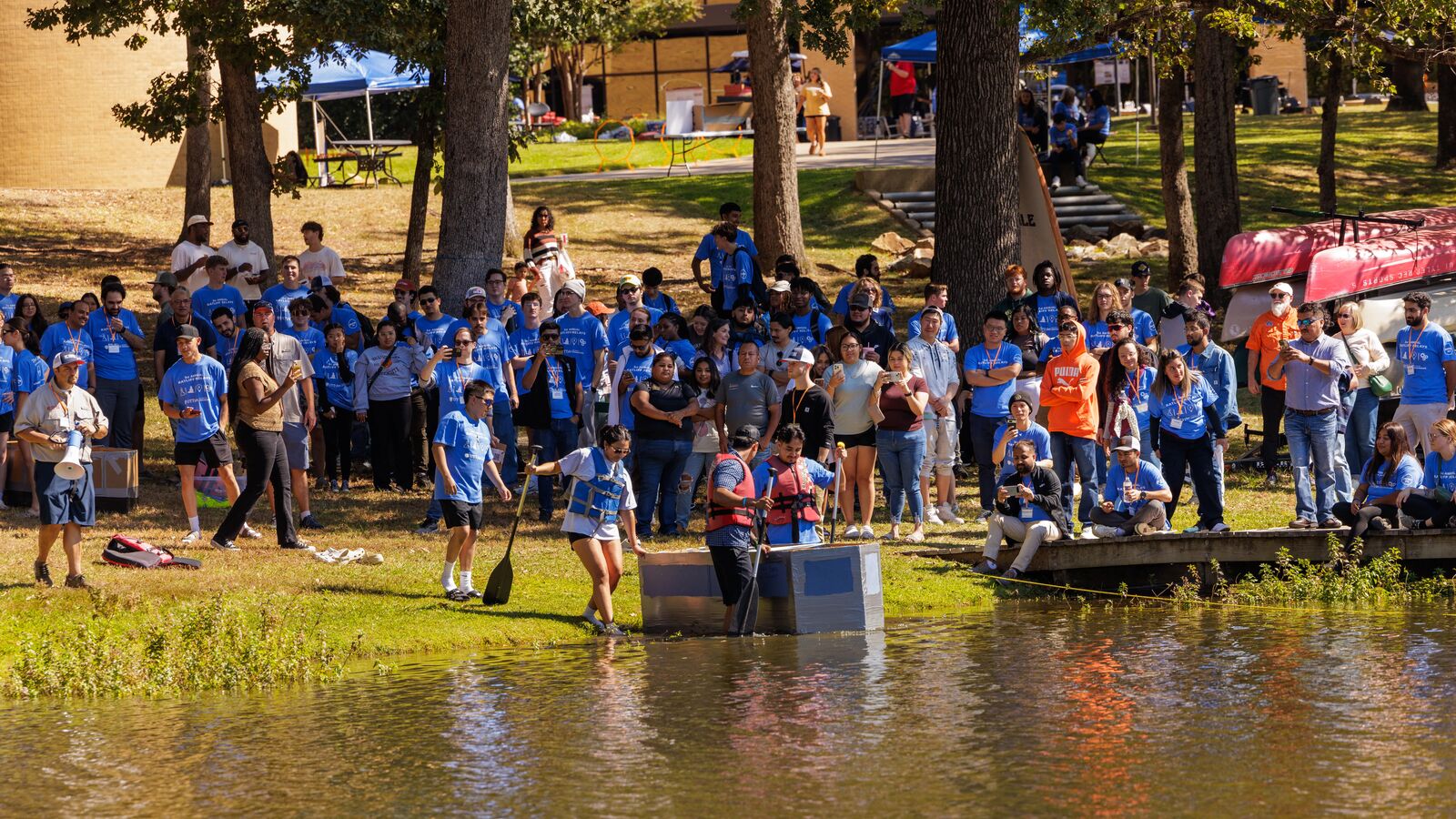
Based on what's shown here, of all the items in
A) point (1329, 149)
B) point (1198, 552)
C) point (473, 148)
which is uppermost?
point (473, 148)

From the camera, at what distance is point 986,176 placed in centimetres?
2055

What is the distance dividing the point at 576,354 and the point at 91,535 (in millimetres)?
4632

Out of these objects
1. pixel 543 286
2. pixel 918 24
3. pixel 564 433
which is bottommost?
pixel 564 433

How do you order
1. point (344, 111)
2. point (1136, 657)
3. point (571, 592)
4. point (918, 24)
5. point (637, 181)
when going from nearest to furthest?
point (1136, 657)
point (571, 592)
point (918, 24)
point (637, 181)
point (344, 111)

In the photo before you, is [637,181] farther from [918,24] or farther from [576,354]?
[576,354]

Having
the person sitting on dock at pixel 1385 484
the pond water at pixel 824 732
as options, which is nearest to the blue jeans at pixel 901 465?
the pond water at pixel 824 732

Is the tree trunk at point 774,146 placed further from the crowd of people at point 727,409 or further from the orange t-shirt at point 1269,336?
the orange t-shirt at point 1269,336

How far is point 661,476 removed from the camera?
17172mm

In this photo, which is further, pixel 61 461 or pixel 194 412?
pixel 194 412

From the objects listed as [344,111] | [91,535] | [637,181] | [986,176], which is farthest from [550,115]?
[91,535]

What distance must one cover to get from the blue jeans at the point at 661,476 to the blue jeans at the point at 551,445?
995 millimetres

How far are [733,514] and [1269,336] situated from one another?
21.2 ft

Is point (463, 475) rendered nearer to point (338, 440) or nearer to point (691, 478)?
point (691, 478)

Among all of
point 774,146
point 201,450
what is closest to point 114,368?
point 201,450
